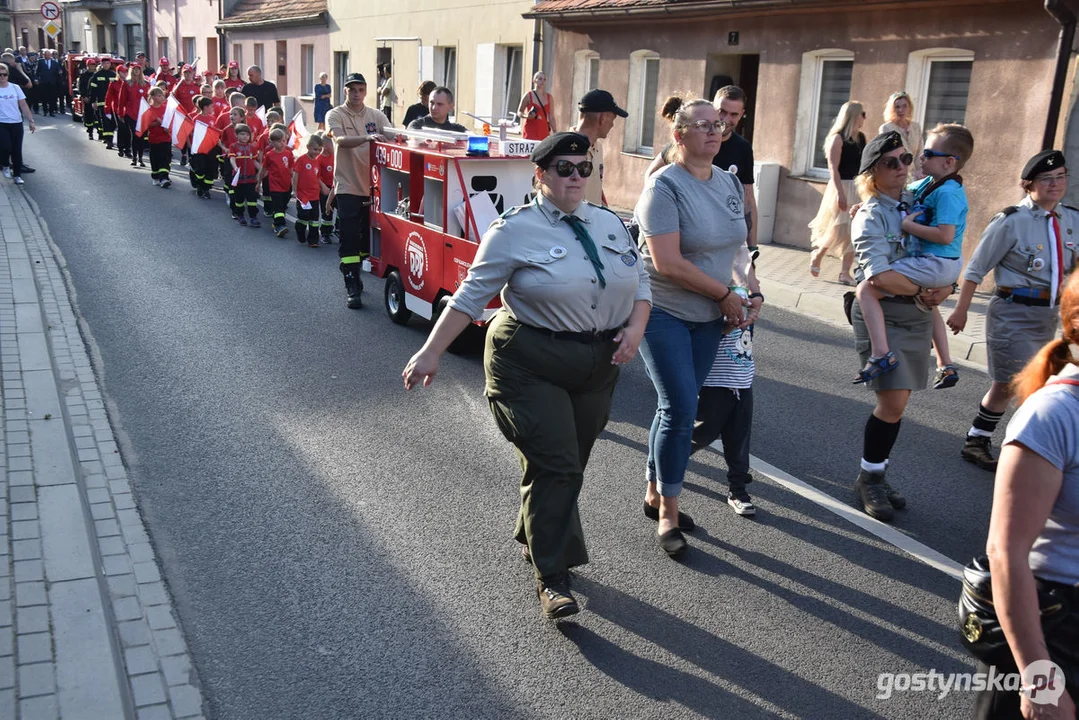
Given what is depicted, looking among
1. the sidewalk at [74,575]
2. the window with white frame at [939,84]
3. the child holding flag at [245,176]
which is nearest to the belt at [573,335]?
the sidewalk at [74,575]

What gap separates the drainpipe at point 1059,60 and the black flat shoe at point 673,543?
28.0ft

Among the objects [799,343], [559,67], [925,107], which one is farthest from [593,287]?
[559,67]

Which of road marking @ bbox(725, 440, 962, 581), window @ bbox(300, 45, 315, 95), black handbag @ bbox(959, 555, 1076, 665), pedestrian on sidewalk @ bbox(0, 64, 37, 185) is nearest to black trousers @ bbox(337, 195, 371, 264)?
road marking @ bbox(725, 440, 962, 581)

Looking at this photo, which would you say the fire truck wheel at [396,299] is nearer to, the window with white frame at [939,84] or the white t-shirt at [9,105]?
the window with white frame at [939,84]

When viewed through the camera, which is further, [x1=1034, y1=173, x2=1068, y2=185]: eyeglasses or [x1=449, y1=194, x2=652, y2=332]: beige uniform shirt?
[x1=1034, y1=173, x2=1068, y2=185]: eyeglasses

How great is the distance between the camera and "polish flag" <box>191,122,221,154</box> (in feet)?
56.6

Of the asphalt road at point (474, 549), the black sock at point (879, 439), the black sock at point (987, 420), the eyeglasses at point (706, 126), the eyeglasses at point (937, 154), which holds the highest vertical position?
the eyeglasses at point (706, 126)

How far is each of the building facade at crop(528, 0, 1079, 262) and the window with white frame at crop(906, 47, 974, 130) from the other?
0.01 meters

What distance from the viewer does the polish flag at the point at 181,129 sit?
1842cm

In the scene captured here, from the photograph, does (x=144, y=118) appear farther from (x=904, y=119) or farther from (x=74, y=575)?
(x=74, y=575)

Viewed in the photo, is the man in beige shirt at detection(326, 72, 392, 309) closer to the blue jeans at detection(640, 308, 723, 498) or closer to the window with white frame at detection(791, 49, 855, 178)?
the blue jeans at detection(640, 308, 723, 498)

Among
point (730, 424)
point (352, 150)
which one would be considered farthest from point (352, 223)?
point (730, 424)

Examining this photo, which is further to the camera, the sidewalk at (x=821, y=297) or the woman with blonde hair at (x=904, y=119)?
the woman with blonde hair at (x=904, y=119)

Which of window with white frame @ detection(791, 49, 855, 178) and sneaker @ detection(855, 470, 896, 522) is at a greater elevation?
window with white frame @ detection(791, 49, 855, 178)
